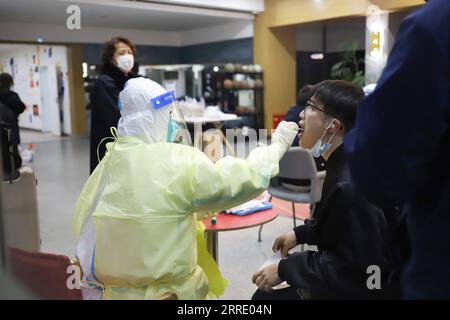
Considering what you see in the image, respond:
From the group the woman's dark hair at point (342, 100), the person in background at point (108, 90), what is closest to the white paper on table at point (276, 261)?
the woman's dark hair at point (342, 100)

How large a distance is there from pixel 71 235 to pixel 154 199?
2.71 metres

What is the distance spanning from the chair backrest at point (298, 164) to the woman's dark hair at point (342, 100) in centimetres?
167

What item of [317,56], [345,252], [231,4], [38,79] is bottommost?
[345,252]

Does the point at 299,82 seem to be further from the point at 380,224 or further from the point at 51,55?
the point at 380,224

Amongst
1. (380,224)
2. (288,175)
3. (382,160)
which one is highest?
(382,160)

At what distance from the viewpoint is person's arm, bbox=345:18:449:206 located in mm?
709

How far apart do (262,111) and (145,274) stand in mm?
9083

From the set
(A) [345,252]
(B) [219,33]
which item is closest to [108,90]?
(A) [345,252]

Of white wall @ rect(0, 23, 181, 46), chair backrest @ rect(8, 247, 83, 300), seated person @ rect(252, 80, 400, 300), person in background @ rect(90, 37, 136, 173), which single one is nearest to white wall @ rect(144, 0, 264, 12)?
white wall @ rect(0, 23, 181, 46)

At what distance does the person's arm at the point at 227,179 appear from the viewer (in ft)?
4.12

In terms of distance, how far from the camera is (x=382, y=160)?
0.74 m

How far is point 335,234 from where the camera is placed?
1322 millimetres

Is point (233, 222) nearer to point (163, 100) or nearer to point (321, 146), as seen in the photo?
point (321, 146)
